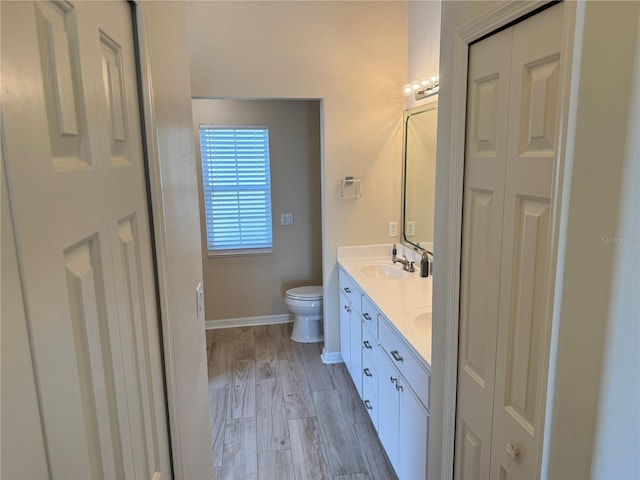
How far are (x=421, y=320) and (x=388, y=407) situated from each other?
0.52m

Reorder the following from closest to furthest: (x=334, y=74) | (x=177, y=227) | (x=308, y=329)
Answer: (x=177, y=227)
(x=334, y=74)
(x=308, y=329)

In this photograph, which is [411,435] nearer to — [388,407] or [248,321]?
[388,407]

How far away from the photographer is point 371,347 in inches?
101

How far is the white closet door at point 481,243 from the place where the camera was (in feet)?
3.45

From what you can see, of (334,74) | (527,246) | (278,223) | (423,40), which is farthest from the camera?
(278,223)

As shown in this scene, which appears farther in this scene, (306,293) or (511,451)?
(306,293)

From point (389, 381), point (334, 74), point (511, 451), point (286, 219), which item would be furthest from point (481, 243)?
point (286, 219)

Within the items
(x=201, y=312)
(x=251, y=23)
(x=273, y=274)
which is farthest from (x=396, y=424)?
(x=251, y=23)

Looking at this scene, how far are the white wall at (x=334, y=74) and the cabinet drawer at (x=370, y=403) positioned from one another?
101cm

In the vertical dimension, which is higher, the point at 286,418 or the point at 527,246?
the point at 527,246

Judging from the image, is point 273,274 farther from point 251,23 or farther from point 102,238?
point 102,238

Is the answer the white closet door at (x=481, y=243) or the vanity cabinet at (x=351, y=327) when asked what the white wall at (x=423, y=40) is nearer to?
the vanity cabinet at (x=351, y=327)

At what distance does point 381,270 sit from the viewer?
10.6 ft

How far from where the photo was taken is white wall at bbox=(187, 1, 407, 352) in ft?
9.83
